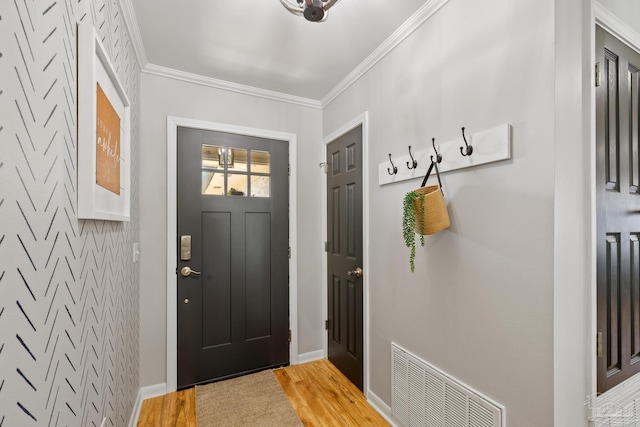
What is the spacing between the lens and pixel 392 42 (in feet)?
6.25

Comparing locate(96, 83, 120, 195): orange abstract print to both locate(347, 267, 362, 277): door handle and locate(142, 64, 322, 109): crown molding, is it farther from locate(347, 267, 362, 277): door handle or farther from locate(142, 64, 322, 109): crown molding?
locate(347, 267, 362, 277): door handle

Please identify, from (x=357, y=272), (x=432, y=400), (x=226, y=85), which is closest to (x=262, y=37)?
(x=226, y=85)

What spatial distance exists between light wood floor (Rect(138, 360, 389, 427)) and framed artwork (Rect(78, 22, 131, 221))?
4.65 feet

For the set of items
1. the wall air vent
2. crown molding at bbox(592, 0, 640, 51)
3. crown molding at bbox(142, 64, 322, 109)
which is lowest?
the wall air vent

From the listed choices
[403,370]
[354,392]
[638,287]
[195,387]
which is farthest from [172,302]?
[638,287]

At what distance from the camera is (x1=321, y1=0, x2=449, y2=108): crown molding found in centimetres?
161

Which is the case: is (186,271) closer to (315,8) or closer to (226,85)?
(226,85)

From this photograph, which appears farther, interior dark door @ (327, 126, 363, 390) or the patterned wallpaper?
interior dark door @ (327, 126, 363, 390)

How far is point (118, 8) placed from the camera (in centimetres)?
155

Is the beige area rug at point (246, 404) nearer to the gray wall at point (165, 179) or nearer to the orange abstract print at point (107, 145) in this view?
the gray wall at point (165, 179)

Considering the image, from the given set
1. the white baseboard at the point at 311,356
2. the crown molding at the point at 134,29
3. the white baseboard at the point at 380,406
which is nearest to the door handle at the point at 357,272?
the white baseboard at the point at 380,406

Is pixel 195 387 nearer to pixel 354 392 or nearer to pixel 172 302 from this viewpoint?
pixel 172 302

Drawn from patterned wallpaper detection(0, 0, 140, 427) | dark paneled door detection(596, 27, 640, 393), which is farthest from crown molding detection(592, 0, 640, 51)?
patterned wallpaper detection(0, 0, 140, 427)

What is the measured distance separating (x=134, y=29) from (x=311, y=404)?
9.01ft
